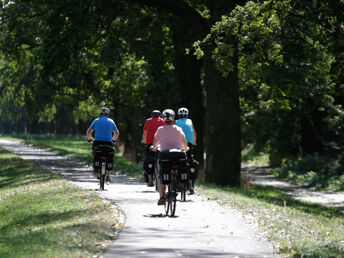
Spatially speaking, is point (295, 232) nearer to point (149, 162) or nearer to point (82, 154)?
point (149, 162)

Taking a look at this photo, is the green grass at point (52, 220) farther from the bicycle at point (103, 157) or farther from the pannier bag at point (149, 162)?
the pannier bag at point (149, 162)

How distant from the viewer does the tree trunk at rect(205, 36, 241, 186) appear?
2328 cm

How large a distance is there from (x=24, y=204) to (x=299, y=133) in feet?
88.3

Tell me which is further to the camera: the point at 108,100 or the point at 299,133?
the point at 299,133

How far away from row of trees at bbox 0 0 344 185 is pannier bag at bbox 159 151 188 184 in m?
6.03

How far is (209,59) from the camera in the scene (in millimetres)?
23250

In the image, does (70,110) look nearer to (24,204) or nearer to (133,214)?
(24,204)

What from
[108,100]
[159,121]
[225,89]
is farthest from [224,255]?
[108,100]

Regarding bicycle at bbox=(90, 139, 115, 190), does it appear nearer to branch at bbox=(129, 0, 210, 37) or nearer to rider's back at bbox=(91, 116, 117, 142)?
rider's back at bbox=(91, 116, 117, 142)

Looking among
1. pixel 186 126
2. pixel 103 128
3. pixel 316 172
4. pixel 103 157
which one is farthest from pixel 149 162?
pixel 316 172

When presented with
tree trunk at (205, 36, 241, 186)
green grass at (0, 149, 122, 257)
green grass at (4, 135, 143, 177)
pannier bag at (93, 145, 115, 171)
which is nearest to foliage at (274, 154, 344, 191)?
green grass at (4, 135, 143, 177)

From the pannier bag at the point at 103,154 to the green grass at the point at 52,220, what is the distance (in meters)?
0.77

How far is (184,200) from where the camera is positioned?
15953 mm

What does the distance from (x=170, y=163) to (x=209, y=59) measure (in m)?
10.1
